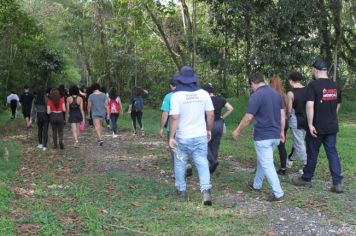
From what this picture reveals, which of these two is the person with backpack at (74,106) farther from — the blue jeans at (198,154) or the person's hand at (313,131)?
the person's hand at (313,131)

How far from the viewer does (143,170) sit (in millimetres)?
10234

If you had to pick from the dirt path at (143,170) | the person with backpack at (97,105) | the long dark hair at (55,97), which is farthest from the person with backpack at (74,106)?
the dirt path at (143,170)

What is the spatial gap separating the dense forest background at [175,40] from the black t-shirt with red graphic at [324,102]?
1210cm

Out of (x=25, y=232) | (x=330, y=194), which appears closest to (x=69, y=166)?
(x=25, y=232)

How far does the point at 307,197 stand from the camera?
7668mm

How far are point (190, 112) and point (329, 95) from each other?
2.33m

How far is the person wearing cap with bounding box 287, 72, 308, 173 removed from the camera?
9.12m

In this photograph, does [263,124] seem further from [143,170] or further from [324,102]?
[143,170]

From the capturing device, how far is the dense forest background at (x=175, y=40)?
20.2m

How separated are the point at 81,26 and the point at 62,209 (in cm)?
3120

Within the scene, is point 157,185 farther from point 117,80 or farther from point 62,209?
point 117,80

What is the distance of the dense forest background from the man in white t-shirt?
13.1 metres

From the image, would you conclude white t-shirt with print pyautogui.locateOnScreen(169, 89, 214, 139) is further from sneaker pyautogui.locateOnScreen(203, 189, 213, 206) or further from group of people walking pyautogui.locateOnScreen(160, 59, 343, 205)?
sneaker pyautogui.locateOnScreen(203, 189, 213, 206)

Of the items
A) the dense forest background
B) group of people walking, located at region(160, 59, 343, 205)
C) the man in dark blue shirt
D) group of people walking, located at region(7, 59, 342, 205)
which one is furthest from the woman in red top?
the dense forest background
